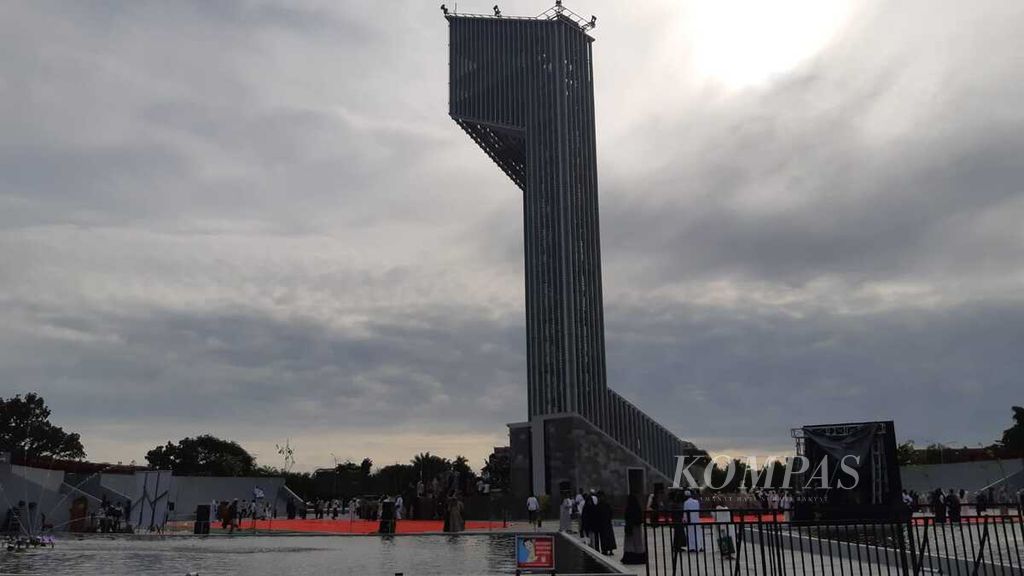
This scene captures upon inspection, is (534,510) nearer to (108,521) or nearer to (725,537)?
(725,537)

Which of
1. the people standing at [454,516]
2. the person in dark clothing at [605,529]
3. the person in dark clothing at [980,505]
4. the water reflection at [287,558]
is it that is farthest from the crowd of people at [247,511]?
the person in dark clothing at [980,505]

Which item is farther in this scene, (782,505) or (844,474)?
(782,505)

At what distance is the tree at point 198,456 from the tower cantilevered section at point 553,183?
41468 mm

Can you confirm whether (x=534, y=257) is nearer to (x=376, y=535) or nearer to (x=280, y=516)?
(x=280, y=516)

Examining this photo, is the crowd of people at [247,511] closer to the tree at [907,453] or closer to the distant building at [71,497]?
the distant building at [71,497]

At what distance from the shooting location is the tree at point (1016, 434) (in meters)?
74.0

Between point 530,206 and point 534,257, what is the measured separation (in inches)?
216

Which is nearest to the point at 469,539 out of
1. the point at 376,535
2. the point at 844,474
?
the point at 376,535

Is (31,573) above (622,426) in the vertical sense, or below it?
below

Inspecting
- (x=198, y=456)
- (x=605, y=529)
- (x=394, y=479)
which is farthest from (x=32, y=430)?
(x=605, y=529)

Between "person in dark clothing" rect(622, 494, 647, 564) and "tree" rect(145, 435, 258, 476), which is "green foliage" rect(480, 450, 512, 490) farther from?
"person in dark clothing" rect(622, 494, 647, 564)

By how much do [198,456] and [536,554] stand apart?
9876 centimetres

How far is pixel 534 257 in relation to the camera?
86.0 metres

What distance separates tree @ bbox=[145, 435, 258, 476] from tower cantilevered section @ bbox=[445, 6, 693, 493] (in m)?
41.5
